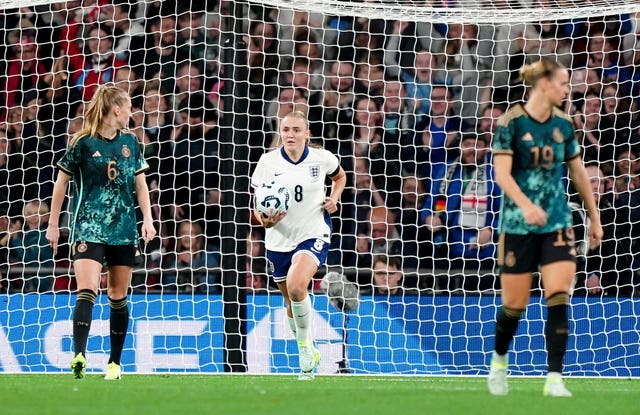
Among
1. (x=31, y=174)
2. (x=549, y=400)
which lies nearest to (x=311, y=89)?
(x=31, y=174)

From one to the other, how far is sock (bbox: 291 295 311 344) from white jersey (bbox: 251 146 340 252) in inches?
18.0

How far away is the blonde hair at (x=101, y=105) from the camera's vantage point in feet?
27.8

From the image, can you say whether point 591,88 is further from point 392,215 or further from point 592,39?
point 392,215

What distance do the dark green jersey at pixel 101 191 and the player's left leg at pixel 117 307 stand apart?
0.26m

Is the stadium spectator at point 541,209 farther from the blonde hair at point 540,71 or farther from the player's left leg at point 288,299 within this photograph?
the player's left leg at point 288,299

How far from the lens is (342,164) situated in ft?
40.5

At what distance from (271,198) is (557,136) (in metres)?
2.83

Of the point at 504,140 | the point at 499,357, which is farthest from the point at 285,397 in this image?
the point at 504,140

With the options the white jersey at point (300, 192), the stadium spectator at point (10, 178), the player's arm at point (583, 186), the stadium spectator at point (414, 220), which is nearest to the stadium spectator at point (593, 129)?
the stadium spectator at point (414, 220)

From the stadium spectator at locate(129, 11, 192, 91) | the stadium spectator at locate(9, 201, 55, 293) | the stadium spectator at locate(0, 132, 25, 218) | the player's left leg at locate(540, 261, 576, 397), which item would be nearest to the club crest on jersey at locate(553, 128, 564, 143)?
the player's left leg at locate(540, 261, 576, 397)

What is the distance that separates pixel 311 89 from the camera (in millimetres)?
12742

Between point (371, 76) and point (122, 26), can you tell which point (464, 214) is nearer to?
point (371, 76)

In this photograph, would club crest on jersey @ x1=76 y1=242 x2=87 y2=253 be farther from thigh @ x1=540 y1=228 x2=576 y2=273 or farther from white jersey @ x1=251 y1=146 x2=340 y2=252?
thigh @ x1=540 y1=228 x2=576 y2=273

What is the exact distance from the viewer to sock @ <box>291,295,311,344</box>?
9125mm
